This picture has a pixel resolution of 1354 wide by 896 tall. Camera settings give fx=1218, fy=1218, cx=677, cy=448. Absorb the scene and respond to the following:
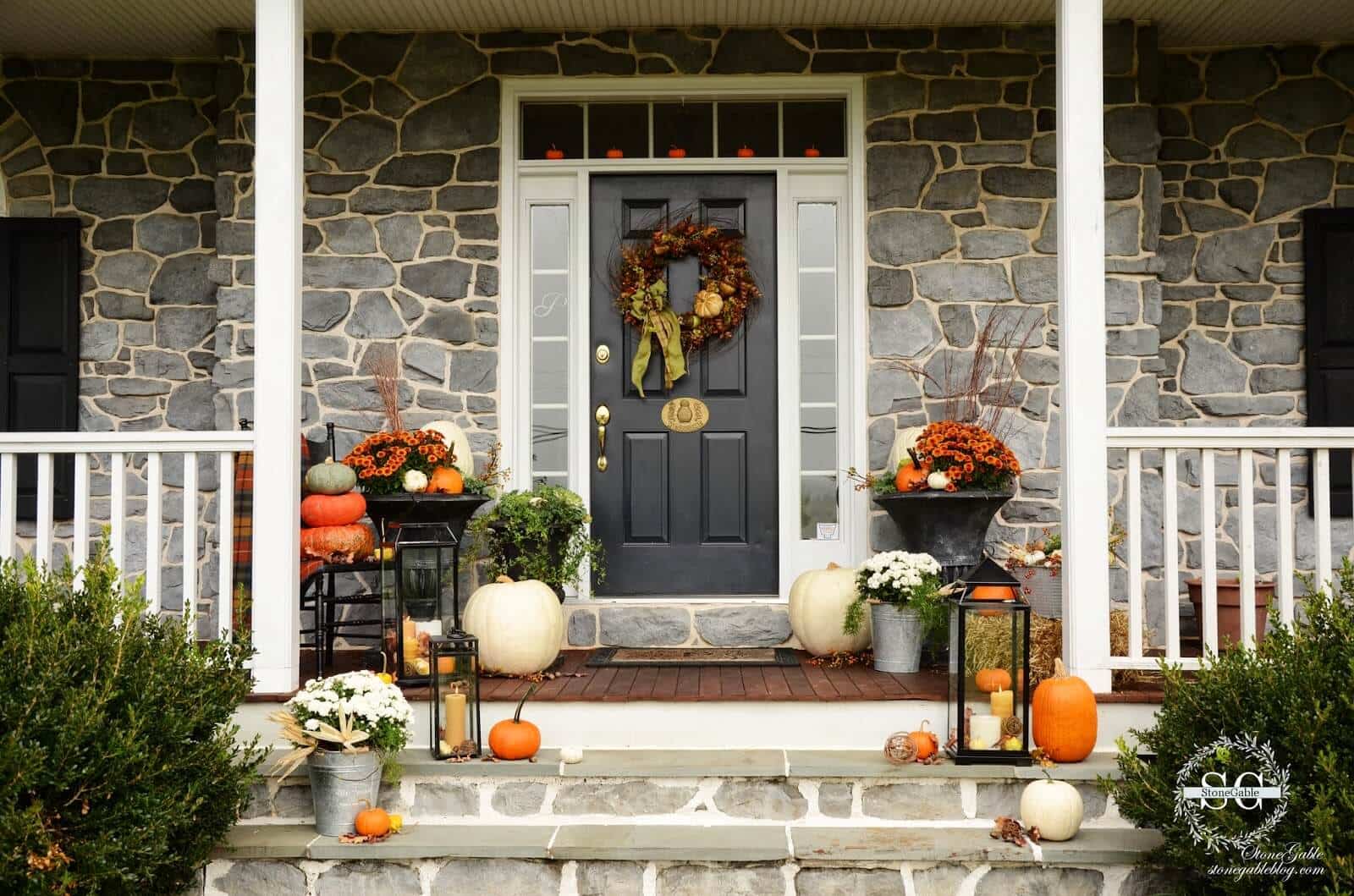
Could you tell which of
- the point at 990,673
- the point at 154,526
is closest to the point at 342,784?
the point at 154,526

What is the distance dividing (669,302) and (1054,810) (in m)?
2.91

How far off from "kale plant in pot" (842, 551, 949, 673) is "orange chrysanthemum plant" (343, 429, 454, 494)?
1.76 meters

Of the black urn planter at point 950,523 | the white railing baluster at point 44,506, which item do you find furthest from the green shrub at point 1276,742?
the white railing baluster at point 44,506

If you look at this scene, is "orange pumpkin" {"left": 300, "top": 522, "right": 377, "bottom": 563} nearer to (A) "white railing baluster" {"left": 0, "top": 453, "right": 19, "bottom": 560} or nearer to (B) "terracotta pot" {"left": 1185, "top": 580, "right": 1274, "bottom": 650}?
(A) "white railing baluster" {"left": 0, "top": 453, "right": 19, "bottom": 560}

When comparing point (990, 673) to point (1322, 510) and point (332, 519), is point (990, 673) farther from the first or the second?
point (332, 519)

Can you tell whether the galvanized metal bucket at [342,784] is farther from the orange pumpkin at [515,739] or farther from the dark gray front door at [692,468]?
the dark gray front door at [692,468]

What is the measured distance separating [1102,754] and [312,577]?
9.20 feet

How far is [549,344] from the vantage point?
5598 mm

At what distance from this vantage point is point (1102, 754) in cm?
385

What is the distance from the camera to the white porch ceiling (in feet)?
17.2

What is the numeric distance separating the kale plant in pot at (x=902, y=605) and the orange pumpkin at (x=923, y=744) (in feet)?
2.35

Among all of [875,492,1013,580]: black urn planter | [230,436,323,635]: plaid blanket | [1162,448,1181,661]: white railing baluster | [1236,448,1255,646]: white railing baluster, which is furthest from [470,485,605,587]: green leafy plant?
[1236,448,1255,646]: white railing baluster

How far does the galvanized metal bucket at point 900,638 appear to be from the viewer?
450 cm

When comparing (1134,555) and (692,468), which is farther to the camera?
(692,468)
